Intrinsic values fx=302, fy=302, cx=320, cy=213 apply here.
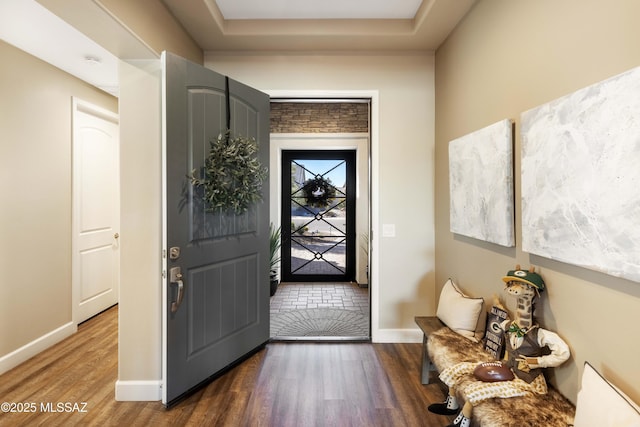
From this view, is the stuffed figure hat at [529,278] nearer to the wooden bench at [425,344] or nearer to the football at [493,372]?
the football at [493,372]

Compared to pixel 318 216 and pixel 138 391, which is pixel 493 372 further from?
pixel 318 216

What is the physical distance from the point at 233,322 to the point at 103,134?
291 centimetres

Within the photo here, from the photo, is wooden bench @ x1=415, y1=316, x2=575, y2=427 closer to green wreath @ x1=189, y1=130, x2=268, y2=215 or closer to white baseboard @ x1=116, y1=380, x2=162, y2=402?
green wreath @ x1=189, y1=130, x2=268, y2=215

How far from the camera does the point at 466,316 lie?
1970 millimetres

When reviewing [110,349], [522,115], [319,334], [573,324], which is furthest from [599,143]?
[110,349]

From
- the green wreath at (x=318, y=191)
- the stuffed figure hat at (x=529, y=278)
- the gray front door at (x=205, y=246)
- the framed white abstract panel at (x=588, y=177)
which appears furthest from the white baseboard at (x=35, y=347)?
the framed white abstract panel at (x=588, y=177)

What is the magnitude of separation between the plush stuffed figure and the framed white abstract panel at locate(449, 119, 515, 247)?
0.95 feet

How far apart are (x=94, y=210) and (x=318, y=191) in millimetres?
2996

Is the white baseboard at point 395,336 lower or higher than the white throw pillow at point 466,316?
lower

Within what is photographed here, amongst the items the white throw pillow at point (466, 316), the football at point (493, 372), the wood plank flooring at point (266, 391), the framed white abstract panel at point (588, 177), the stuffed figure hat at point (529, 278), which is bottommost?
the wood plank flooring at point (266, 391)

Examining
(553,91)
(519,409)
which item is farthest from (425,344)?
(553,91)

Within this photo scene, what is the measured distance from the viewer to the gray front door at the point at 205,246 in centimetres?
192

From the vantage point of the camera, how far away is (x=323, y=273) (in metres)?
5.05

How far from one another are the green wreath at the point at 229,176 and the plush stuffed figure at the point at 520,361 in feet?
Answer: 5.71
